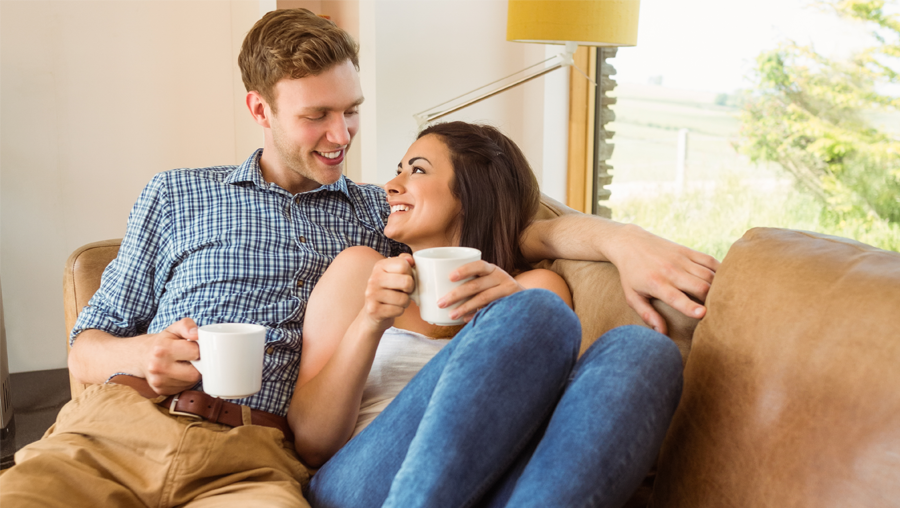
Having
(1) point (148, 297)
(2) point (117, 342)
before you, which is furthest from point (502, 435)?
(1) point (148, 297)

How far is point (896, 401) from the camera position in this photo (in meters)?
0.75

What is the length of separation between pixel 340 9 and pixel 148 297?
2.39 meters

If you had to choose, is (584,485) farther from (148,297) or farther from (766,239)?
(148,297)

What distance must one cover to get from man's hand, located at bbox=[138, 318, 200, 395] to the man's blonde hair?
2.30ft

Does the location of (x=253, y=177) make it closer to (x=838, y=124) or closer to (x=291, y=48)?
(x=291, y=48)

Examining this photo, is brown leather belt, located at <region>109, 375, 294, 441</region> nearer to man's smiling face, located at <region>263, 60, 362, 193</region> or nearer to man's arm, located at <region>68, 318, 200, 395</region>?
man's arm, located at <region>68, 318, 200, 395</region>

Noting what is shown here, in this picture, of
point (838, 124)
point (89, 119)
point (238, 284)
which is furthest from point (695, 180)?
point (89, 119)

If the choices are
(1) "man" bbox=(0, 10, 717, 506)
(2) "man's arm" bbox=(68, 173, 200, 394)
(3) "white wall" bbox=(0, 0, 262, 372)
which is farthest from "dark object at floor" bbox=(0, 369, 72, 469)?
(1) "man" bbox=(0, 10, 717, 506)

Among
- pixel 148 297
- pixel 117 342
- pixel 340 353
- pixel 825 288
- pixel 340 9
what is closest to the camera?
pixel 825 288

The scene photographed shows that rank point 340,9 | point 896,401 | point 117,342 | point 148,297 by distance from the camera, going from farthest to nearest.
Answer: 1. point 340,9
2. point 148,297
3. point 117,342
4. point 896,401

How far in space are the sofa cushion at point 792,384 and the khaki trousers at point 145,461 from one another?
0.59 meters

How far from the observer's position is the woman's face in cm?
153

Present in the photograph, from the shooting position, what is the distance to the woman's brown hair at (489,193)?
1538mm

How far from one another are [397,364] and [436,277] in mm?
454
